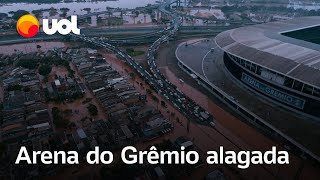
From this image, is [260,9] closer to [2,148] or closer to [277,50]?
[277,50]

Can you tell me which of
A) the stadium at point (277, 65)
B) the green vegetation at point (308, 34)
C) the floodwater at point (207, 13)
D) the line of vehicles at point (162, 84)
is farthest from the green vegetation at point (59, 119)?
the floodwater at point (207, 13)

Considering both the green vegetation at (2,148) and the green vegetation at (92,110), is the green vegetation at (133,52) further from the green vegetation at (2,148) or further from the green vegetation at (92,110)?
the green vegetation at (2,148)

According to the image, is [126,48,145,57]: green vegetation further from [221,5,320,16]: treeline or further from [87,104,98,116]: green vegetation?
[221,5,320,16]: treeline

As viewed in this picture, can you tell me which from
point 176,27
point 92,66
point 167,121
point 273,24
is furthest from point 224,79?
point 176,27

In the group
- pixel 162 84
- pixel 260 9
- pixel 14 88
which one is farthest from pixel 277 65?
pixel 260 9

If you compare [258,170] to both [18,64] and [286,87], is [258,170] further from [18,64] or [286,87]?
[18,64]

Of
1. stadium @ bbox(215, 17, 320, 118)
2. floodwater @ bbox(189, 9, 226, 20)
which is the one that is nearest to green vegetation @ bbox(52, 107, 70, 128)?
stadium @ bbox(215, 17, 320, 118)
